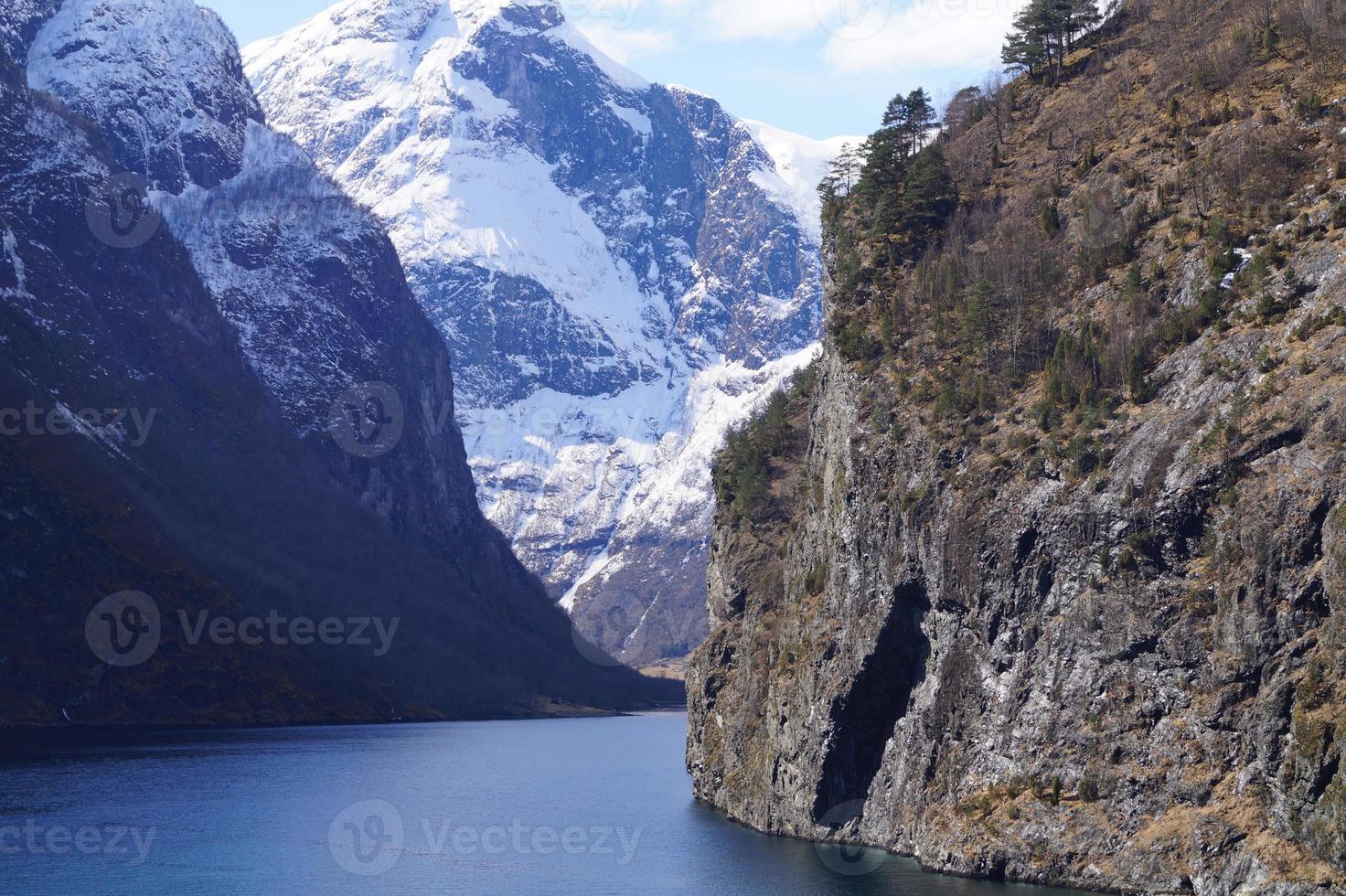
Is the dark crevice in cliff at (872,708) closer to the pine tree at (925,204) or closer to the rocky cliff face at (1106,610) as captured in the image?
the rocky cliff face at (1106,610)

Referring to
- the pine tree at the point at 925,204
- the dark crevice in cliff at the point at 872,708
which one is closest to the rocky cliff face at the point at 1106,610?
the dark crevice in cliff at the point at 872,708

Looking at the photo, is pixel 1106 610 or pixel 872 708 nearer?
pixel 1106 610

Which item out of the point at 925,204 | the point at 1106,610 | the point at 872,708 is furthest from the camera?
the point at 925,204

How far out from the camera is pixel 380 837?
12200cm

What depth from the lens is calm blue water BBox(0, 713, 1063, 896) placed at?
96812mm

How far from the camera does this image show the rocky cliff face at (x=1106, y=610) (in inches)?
2876

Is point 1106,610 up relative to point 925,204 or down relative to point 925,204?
down

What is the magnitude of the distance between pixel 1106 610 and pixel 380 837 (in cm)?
6248

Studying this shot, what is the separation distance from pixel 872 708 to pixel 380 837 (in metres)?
41.9

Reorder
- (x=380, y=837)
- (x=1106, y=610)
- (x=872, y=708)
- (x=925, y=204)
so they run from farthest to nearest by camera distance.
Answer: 1. (x=380, y=837)
2. (x=925, y=204)
3. (x=872, y=708)
4. (x=1106, y=610)

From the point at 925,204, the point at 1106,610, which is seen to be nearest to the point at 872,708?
the point at 1106,610

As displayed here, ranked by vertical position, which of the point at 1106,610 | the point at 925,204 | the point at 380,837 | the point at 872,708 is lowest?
the point at 380,837

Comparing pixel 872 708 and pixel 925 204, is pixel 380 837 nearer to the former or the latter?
pixel 872 708

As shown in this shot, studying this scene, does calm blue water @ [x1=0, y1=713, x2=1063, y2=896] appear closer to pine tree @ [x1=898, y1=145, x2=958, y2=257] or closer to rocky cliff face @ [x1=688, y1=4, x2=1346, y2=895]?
rocky cliff face @ [x1=688, y1=4, x2=1346, y2=895]
